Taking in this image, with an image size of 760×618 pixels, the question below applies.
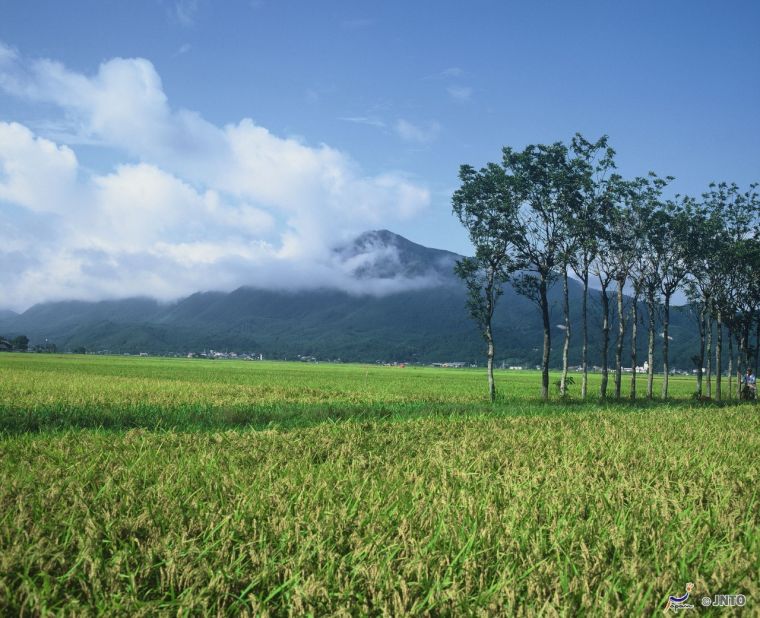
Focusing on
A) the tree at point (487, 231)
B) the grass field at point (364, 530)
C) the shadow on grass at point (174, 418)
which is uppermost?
the tree at point (487, 231)

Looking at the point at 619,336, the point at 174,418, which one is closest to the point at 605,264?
the point at 619,336

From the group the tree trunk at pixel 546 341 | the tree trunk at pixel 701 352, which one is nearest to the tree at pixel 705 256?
the tree trunk at pixel 701 352

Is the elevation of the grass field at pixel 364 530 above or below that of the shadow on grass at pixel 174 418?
above

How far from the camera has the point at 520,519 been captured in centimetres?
521

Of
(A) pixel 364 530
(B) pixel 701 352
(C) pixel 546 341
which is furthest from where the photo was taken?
(B) pixel 701 352

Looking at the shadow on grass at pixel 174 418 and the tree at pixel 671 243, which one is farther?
the tree at pixel 671 243

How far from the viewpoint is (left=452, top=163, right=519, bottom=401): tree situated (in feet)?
122

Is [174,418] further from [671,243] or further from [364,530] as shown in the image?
[671,243]

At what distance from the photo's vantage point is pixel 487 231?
37750mm

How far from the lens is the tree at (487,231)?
122 ft

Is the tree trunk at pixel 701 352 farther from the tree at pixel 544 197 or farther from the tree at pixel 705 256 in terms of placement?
the tree at pixel 544 197

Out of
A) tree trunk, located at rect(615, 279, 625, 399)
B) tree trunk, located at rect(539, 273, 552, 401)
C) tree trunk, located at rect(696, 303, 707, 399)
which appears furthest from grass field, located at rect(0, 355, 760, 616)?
tree trunk, located at rect(696, 303, 707, 399)

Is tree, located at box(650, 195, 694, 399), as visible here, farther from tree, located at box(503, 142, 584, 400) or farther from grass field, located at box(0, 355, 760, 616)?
grass field, located at box(0, 355, 760, 616)

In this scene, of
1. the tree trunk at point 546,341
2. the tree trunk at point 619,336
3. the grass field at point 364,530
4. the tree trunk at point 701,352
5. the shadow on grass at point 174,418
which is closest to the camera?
the grass field at point 364,530
